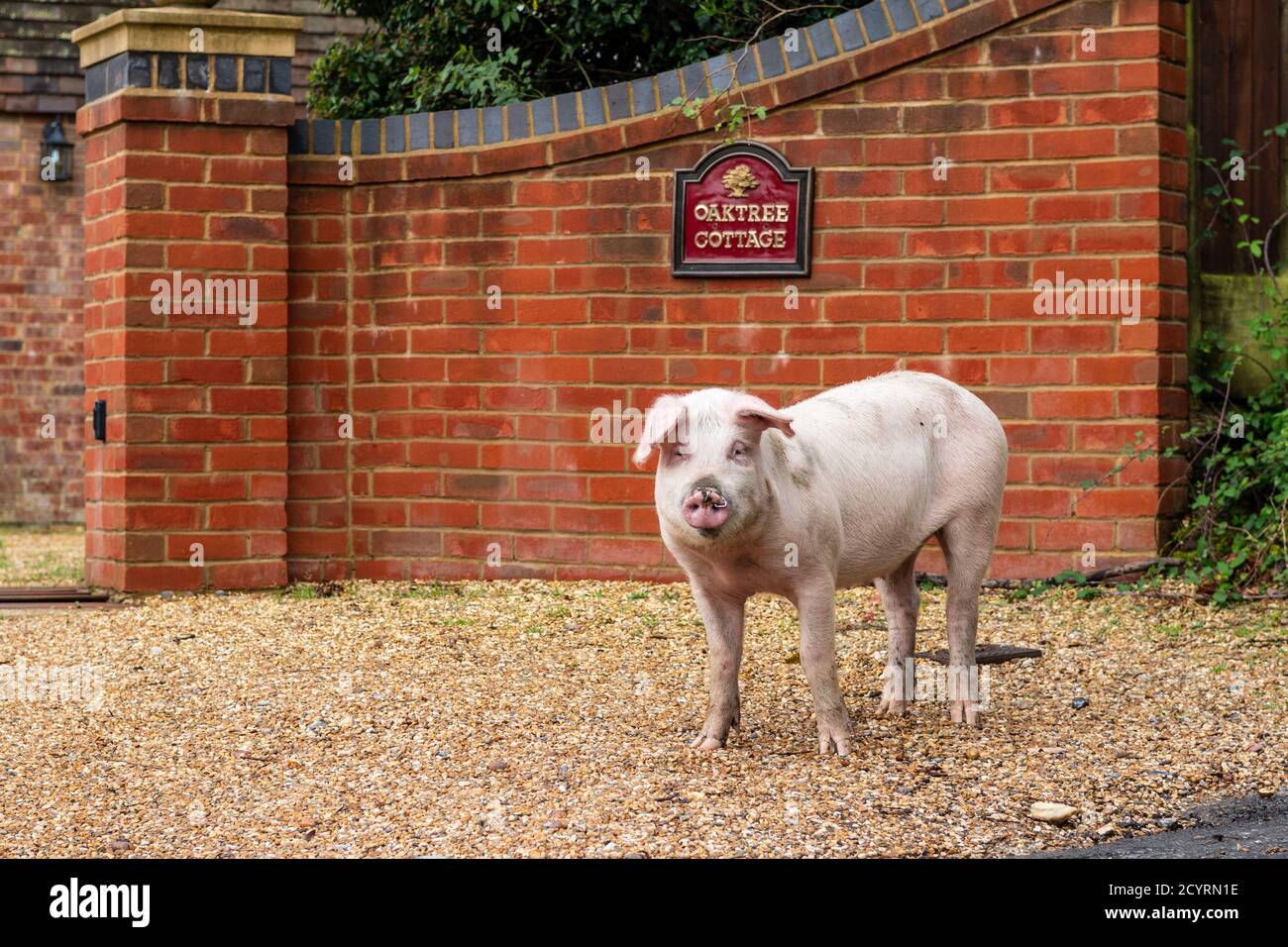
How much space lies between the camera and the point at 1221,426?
26.4 feet

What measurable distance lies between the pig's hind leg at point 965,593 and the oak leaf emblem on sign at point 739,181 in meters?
3.18

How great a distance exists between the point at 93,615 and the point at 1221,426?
18.2 feet

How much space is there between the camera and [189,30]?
8281 mm

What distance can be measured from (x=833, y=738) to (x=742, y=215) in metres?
3.81

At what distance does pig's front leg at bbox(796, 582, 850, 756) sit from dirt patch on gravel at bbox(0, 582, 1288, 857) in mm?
91

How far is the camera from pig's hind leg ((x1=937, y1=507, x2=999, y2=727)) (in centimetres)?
539

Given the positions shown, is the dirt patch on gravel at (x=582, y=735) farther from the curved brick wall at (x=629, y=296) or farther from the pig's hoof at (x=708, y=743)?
the curved brick wall at (x=629, y=296)

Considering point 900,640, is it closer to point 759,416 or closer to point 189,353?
point 759,416

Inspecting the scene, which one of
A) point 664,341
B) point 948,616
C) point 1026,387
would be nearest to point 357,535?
point 664,341

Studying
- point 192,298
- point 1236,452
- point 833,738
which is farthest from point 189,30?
point 1236,452

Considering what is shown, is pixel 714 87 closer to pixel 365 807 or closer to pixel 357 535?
pixel 357 535

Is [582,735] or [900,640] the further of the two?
[900,640]

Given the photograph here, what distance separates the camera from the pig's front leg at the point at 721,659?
4969 millimetres

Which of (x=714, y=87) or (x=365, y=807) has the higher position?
(x=714, y=87)
